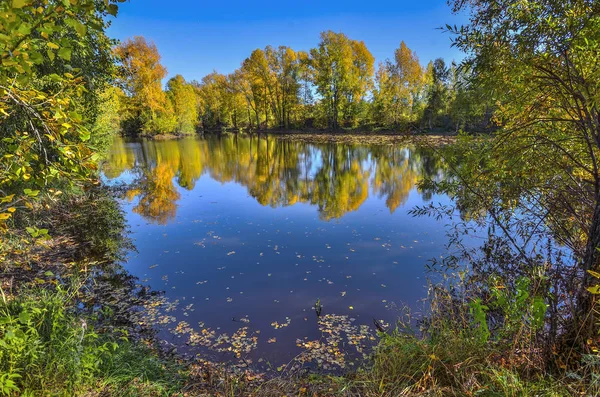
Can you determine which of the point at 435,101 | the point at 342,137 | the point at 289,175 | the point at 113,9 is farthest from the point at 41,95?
the point at 342,137

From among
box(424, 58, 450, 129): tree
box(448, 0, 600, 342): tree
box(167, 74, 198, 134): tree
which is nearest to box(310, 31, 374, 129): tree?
box(424, 58, 450, 129): tree

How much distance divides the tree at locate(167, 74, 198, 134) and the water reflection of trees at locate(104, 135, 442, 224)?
25.6m

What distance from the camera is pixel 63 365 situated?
3318 millimetres

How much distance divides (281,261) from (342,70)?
134ft

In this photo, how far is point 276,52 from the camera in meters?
49.4

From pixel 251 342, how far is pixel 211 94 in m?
64.8

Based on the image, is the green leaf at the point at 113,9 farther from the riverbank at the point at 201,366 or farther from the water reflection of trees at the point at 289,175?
the water reflection of trees at the point at 289,175

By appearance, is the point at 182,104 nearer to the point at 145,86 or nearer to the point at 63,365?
the point at 145,86

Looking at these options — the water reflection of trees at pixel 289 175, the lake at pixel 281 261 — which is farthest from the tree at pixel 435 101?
the lake at pixel 281 261

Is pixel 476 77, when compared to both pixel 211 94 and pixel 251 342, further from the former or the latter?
pixel 211 94

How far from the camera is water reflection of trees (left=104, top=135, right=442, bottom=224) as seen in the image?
14.3m

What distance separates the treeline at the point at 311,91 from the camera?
4075 cm

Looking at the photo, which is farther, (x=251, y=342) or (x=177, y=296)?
(x=177, y=296)

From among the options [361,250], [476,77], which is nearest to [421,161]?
[361,250]
